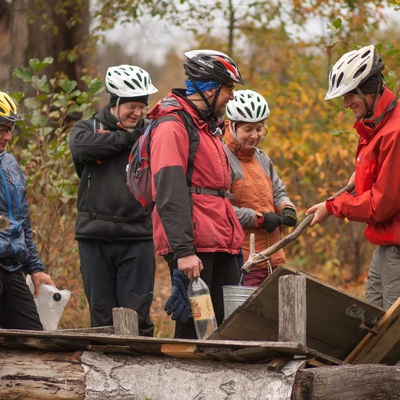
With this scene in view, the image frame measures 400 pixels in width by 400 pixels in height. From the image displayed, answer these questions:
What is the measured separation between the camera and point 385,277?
6164mm

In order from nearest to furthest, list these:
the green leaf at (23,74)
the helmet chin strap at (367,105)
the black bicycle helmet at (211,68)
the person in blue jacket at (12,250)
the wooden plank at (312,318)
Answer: the wooden plank at (312,318) → the helmet chin strap at (367,105) → the black bicycle helmet at (211,68) → the person in blue jacket at (12,250) → the green leaf at (23,74)

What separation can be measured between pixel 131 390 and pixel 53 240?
4532mm

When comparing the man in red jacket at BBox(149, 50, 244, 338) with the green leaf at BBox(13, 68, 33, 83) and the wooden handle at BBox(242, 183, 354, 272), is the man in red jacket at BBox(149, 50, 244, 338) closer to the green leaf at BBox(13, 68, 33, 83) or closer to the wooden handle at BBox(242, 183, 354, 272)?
the wooden handle at BBox(242, 183, 354, 272)

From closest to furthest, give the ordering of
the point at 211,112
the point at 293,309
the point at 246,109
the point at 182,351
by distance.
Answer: the point at 293,309 → the point at 182,351 → the point at 211,112 → the point at 246,109

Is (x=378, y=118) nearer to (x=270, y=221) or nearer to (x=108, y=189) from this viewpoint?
(x=270, y=221)

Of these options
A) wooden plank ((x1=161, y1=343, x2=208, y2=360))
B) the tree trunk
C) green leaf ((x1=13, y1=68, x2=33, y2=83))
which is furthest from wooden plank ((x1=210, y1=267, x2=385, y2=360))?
the tree trunk

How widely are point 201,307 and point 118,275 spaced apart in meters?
1.87

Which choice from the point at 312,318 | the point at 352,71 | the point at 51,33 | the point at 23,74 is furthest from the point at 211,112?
the point at 51,33

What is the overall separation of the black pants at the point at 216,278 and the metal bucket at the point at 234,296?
155 mm

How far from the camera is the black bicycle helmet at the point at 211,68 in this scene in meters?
6.27

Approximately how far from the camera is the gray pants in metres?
6.07

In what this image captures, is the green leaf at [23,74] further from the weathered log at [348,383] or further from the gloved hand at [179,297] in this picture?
the weathered log at [348,383]

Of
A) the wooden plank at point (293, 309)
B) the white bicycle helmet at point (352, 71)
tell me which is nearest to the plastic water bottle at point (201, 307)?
the wooden plank at point (293, 309)

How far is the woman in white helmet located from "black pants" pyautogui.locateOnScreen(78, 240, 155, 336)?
80cm
